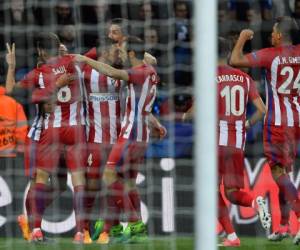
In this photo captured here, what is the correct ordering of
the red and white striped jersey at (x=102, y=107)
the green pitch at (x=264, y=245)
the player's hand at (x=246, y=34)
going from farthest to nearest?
the red and white striped jersey at (x=102, y=107) < the green pitch at (x=264, y=245) < the player's hand at (x=246, y=34)

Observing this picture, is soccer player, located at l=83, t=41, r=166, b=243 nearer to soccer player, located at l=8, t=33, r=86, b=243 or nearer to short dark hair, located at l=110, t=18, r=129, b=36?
soccer player, located at l=8, t=33, r=86, b=243

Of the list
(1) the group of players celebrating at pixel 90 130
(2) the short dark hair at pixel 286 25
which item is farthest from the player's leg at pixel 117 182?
(2) the short dark hair at pixel 286 25

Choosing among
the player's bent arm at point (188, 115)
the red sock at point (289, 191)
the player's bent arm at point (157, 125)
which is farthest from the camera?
the player's bent arm at point (157, 125)

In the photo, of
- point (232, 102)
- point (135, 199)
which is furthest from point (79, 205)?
point (232, 102)

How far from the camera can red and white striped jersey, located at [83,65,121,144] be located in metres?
9.30

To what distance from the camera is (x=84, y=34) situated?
31.0ft

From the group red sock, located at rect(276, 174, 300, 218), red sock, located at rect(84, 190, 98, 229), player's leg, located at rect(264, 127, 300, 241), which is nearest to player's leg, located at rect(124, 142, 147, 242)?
red sock, located at rect(84, 190, 98, 229)

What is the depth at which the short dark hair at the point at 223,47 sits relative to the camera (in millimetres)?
8711

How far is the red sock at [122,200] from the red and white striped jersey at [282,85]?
1.10 m

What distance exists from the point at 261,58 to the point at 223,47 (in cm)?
30

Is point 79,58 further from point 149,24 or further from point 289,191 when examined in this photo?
point 289,191

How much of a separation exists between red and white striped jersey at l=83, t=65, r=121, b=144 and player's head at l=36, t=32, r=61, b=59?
37 centimetres

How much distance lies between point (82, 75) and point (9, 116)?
587mm

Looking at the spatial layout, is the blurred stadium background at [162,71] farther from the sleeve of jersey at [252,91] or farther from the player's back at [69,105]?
the sleeve of jersey at [252,91]
